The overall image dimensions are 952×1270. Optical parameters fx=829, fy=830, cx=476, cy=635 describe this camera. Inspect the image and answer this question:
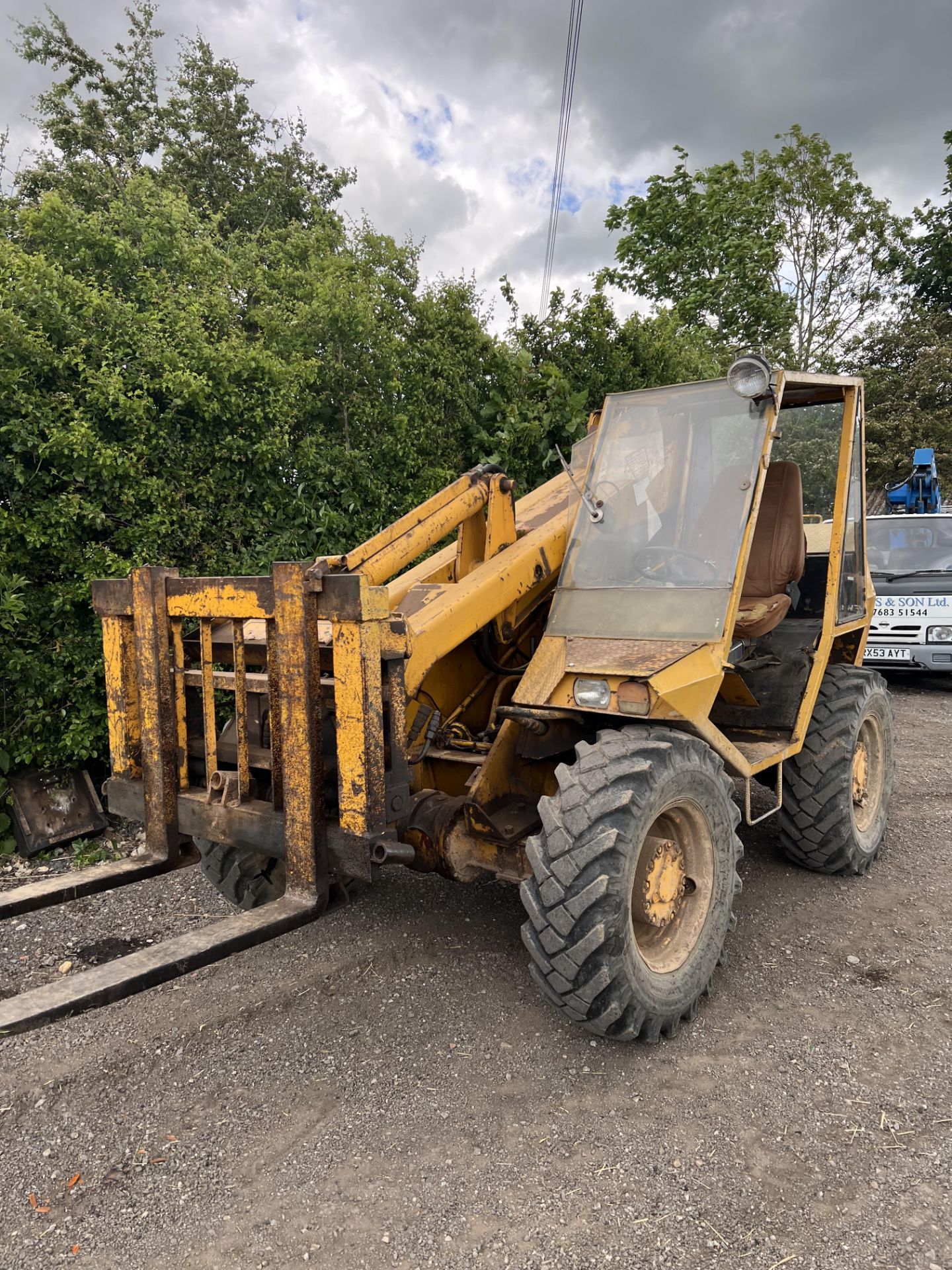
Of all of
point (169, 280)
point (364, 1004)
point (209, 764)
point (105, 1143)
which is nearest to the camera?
point (105, 1143)

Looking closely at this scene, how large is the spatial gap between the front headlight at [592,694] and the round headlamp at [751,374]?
4.89 ft

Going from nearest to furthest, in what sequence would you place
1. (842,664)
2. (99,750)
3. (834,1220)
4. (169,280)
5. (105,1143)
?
(834,1220)
(105,1143)
(842,664)
(99,750)
(169,280)

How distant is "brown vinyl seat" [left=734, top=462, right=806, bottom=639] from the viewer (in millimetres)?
4664

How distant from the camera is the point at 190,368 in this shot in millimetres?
5766

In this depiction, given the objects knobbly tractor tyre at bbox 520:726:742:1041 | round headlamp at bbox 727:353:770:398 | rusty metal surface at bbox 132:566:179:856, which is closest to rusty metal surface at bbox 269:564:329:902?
rusty metal surface at bbox 132:566:179:856

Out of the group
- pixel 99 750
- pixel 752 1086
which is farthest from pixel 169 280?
pixel 752 1086

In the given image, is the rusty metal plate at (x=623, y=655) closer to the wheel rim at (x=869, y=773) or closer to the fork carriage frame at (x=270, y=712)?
the fork carriage frame at (x=270, y=712)

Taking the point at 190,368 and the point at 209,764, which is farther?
the point at 190,368

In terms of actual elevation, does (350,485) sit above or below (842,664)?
above

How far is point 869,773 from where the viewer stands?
5.13m

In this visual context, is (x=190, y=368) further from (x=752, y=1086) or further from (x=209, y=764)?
(x=752, y=1086)

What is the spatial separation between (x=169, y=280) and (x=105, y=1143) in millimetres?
5698

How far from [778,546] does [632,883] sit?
266 cm

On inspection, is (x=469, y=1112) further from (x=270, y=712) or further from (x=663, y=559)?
(x=663, y=559)
